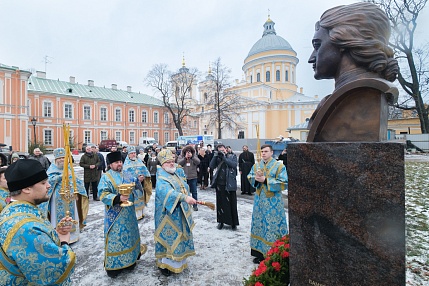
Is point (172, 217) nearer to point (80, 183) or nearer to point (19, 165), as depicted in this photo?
point (19, 165)

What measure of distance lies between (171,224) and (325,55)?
292 centimetres

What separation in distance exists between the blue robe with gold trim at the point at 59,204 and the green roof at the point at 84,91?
118 ft

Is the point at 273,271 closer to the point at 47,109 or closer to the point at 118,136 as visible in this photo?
the point at 47,109

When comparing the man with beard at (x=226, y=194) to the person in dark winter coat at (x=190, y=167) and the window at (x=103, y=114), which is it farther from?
the window at (x=103, y=114)

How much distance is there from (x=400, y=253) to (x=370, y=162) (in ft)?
2.27

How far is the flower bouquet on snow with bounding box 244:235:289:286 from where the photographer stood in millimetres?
2430

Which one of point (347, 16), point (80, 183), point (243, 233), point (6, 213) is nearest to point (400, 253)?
point (347, 16)

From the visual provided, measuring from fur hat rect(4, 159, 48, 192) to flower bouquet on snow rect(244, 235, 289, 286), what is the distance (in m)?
2.09

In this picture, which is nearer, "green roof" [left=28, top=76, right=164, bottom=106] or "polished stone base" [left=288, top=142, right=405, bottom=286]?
"polished stone base" [left=288, top=142, right=405, bottom=286]

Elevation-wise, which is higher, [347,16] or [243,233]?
[347,16]

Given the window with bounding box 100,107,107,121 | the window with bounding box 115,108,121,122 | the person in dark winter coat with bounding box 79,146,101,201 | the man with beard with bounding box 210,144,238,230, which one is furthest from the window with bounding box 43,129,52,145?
the man with beard with bounding box 210,144,238,230

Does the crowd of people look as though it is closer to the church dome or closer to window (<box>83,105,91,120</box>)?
window (<box>83,105,91,120</box>)

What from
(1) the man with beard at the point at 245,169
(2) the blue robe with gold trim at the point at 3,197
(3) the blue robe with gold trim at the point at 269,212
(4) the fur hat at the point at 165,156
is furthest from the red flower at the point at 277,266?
(1) the man with beard at the point at 245,169

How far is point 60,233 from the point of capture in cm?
195
